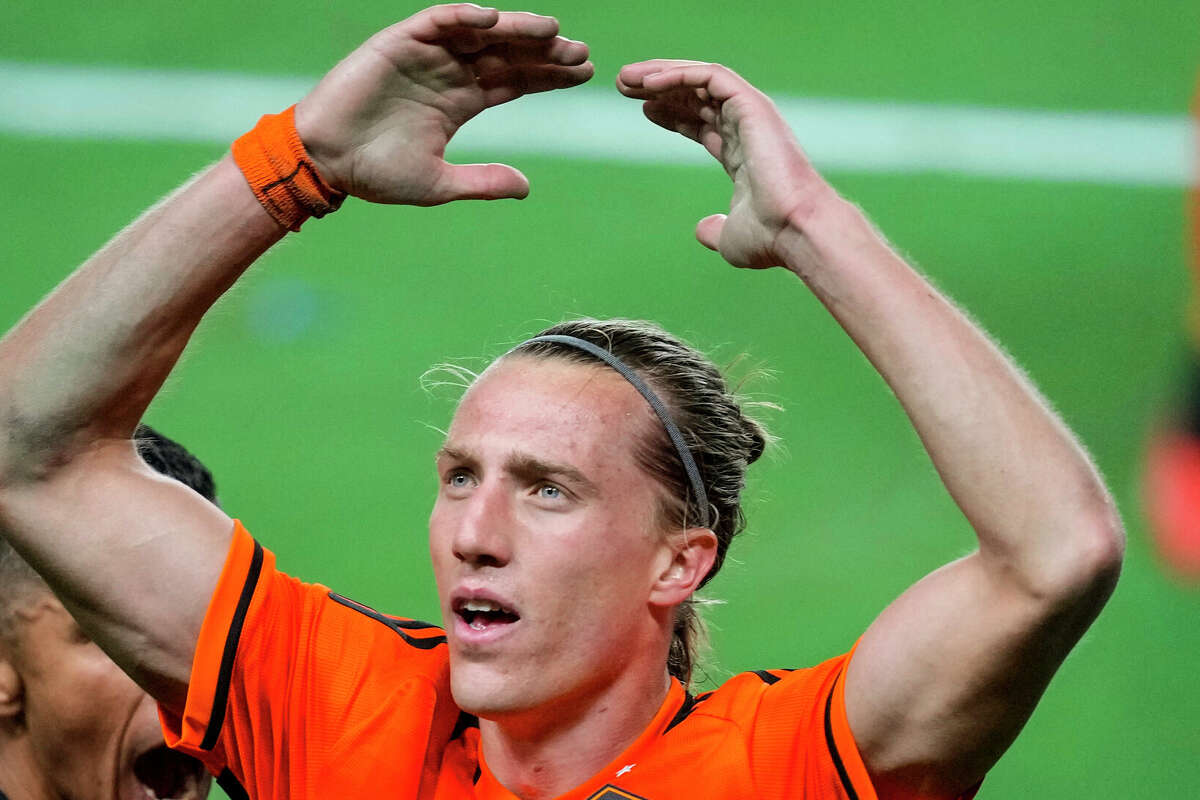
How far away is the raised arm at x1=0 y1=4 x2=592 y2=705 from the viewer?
9.36ft

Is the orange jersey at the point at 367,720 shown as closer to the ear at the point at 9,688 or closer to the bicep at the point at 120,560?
the bicep at the point at 120,560

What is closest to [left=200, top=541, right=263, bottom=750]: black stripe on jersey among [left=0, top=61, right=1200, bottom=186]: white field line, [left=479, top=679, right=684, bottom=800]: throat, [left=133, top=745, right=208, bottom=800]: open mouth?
[left=479, top=679, right=684, bottom=800]: throat

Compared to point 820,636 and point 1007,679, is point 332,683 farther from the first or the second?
point 820,636

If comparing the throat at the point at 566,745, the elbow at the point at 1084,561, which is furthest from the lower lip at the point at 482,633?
the elbow at the point at 1084,561

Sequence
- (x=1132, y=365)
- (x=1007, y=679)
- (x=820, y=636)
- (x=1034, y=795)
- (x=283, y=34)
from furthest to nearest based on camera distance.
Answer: (x=283, y=34) → (x=1132, y=365) → (x=820, y=636) → (x=1034, y=795) → (x=1007, y=679)

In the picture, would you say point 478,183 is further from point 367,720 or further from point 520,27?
point 367,720

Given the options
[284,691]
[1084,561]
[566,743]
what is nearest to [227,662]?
[284,691]

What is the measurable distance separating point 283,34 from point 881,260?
6016 mm

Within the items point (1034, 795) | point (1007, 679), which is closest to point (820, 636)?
point (1034, 795)

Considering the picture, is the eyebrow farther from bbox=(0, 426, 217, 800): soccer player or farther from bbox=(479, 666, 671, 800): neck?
bbox=(0, 426, 217, 800): soccer player

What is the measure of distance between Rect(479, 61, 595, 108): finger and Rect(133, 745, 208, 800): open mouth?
5.06 ft

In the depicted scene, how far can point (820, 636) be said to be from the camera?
589 cm

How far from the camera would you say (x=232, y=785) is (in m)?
3.07

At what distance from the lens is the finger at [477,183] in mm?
3002
